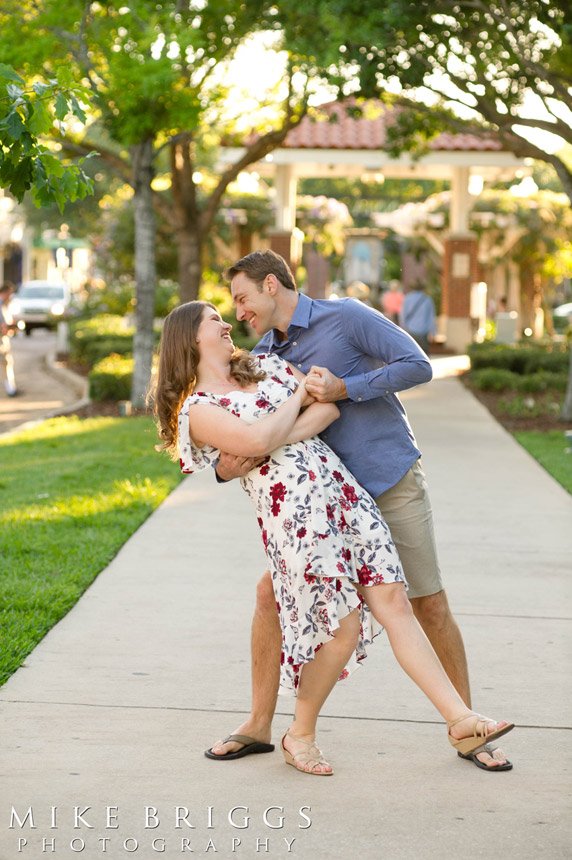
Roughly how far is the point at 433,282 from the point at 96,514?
28.0m

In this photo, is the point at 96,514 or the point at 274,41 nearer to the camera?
the point at 96,514

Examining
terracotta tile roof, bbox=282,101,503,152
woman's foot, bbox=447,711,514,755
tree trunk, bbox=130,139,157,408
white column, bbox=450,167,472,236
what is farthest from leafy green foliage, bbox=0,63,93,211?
white column, bbox=450,167,472,236

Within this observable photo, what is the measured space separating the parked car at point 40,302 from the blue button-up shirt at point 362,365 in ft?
123

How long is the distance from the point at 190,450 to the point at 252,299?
21.5 inches

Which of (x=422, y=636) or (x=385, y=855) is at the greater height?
(x=422, y=636)

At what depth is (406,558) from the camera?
16.0 feet

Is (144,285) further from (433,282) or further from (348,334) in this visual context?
(433,282)

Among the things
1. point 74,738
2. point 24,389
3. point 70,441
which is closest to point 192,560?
point 74,738

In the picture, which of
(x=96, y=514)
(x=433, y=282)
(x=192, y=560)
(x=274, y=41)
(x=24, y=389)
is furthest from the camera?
(x=433, y=282)

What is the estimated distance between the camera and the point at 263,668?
4.90m

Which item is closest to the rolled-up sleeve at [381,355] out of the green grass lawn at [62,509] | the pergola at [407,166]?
the green grass lawn at [62,509]

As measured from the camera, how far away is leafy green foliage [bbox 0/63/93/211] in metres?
5.09

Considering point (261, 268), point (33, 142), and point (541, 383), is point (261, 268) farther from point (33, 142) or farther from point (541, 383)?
point (541, 383)

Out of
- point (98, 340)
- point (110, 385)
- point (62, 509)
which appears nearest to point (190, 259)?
point (110, 385)
